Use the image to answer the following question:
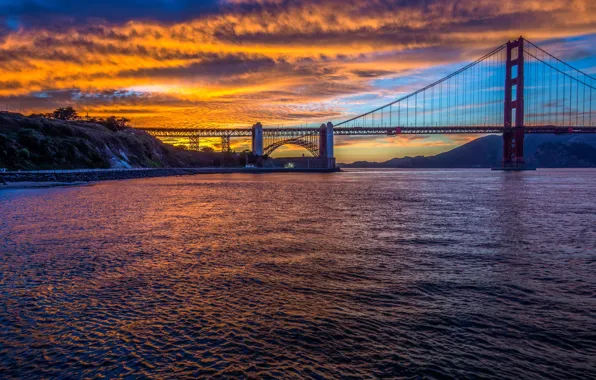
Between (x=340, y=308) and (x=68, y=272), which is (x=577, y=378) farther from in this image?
(x=68, y=272)

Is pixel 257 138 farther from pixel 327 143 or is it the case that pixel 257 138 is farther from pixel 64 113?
pixel 64 113

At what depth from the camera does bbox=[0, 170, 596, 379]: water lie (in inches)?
238

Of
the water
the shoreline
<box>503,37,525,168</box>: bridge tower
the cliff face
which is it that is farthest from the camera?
<box>503,37,525,168</box>: bridge tower

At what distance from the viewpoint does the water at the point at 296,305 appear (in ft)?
19.8

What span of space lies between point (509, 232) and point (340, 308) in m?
13.5

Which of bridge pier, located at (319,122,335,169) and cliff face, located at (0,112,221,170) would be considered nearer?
cliff face, located at (0,112,221,170)

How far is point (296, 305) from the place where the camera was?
844 centimetres

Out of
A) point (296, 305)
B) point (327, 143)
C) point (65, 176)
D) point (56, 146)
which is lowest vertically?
point (296, 305)

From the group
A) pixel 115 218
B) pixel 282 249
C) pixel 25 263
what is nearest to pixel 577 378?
pixel 282 249

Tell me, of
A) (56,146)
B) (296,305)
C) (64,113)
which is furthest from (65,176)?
(64,113)

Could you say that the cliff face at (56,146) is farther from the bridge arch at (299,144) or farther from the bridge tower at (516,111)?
the bridge tower at (516,111)

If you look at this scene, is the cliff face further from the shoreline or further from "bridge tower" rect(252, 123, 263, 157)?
"bridge tower" rect(252, 123, 263, 157)

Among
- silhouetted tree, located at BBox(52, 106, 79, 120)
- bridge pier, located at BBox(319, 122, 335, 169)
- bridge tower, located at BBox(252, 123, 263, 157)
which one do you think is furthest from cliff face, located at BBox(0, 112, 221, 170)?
bridge pier, located at BBox(319, 122, 335, 169)

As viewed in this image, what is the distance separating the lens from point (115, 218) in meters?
22.8
